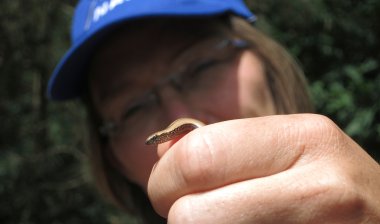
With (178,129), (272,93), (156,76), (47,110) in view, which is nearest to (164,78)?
(156,76)

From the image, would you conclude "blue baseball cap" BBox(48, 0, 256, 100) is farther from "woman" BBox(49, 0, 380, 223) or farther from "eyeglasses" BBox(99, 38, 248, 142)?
"eyeglasses" BBox(99, 38, 248, 142)

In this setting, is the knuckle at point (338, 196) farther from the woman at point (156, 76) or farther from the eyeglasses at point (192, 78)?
the eyeglasses at point (192, 78)

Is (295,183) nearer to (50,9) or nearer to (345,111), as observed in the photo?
(345,111)

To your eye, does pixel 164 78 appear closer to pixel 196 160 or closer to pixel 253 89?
pixel 253 89

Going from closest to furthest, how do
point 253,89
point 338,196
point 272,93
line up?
point 338,196
point 253,89
point 272,93

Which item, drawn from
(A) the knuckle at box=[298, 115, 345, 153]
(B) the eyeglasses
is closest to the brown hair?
(B) the eyeglasses
